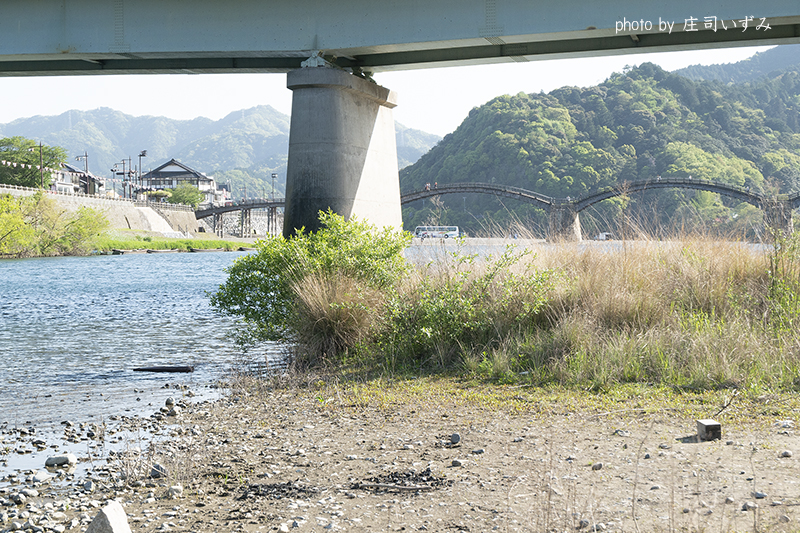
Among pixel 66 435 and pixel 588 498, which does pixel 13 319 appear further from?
pixel 588 498

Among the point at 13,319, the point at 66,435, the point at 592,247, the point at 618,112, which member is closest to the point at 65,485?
the point at 66,435

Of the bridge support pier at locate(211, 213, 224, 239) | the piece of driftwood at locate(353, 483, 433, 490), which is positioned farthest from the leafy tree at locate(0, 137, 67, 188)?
the piece of driftwood at locate(353, 483, 433, 490)

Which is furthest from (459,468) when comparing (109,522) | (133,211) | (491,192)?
(133,211)

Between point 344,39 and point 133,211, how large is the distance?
3320 inches

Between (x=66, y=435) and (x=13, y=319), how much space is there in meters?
13.1

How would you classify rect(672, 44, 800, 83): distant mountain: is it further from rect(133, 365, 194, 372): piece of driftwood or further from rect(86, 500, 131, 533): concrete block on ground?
rect(86, 500, 131, 533): concrete block on ground

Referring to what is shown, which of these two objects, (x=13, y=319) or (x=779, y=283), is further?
(x=13, y=319)

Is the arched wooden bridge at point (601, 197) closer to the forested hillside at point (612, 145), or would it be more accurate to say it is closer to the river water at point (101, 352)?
the forested hillside at point (612, 145)

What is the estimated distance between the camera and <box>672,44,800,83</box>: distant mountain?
17791 cm

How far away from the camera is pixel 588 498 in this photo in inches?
170

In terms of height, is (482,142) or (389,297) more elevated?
(482,142)

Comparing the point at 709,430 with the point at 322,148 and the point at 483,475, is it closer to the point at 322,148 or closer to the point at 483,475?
the point at 483,475

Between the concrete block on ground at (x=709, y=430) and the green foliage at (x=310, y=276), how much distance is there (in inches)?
204

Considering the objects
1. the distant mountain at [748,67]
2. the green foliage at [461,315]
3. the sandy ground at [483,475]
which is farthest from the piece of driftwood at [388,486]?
the distant mountain at [748,67]
